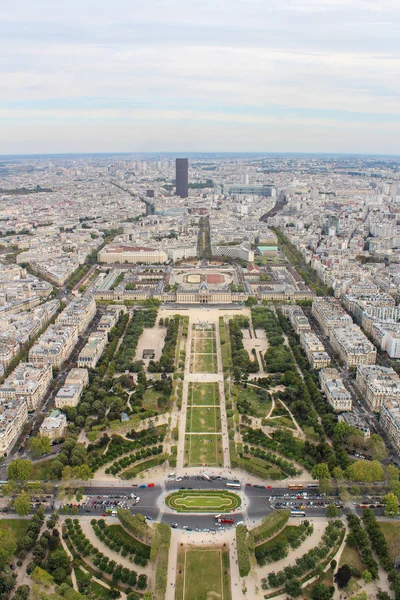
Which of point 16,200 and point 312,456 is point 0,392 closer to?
point 312,456

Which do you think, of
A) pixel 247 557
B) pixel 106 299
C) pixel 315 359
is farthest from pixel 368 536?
pixel 106 299

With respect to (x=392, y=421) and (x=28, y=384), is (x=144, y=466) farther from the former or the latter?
(x=392, y=421)

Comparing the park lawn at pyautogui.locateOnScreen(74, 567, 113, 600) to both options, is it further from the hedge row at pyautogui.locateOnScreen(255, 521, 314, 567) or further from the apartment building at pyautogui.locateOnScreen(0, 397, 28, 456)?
the apartment building at pyautogui.locateOnScreen(0, 397, 28, 456)

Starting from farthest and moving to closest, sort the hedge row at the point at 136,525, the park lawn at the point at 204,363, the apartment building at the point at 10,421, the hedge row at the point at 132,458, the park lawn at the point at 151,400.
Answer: the park lawn at the point at 204,363 < the park lawn at the point at 151,400 < the apartment building at the point at 10,421 < the hedge row at the point at 132,458 < the hedge row at the point at 136,525

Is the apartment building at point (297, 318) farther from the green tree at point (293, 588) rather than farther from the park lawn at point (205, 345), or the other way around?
the green tree at point (293, 588)

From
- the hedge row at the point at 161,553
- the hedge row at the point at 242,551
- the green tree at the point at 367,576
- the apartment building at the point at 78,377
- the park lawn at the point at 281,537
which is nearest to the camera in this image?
the hedge row at the point at 161,553

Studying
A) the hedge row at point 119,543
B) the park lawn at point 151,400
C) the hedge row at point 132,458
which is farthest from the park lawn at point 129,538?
the park lawn at point 151,400
